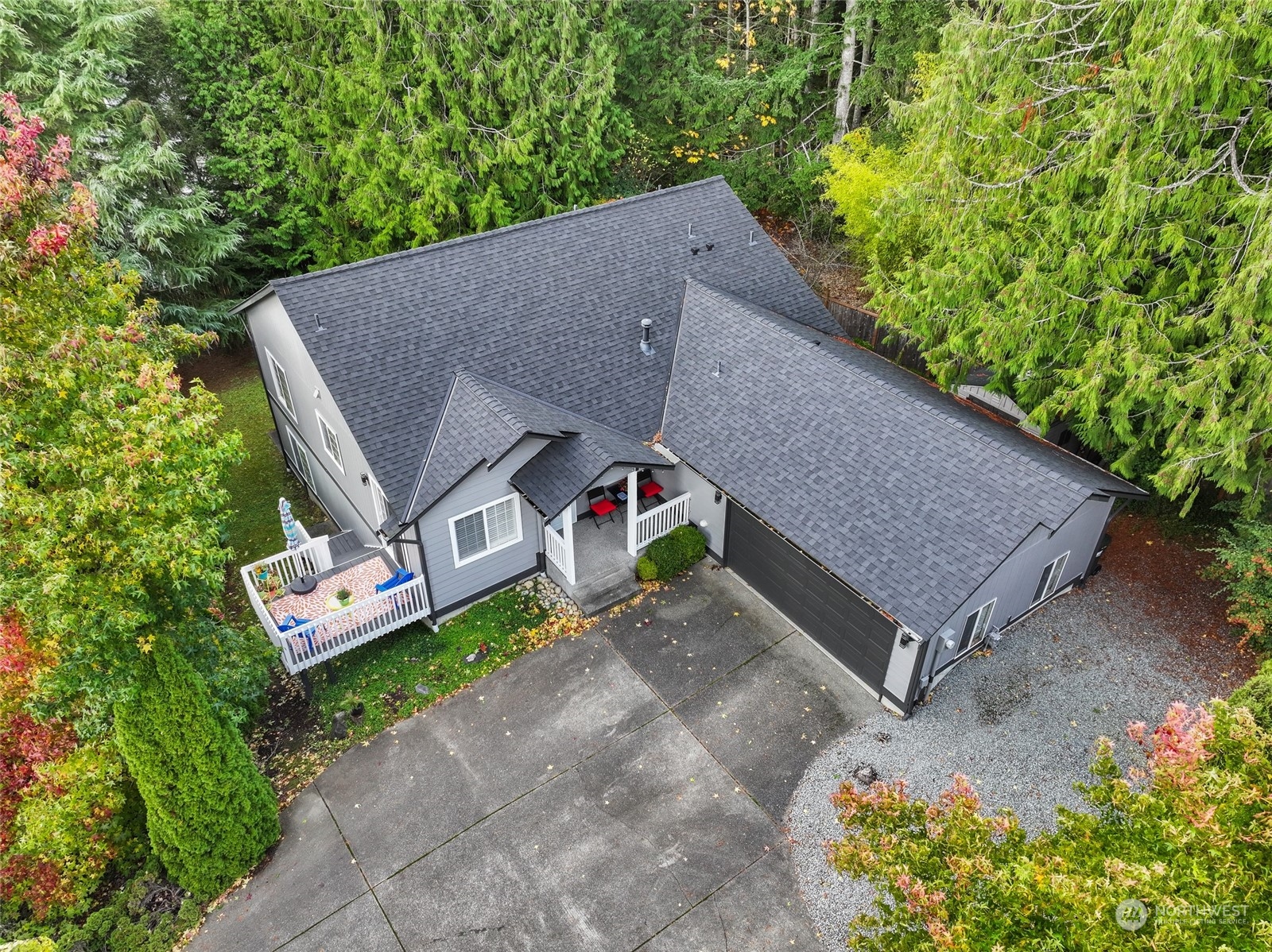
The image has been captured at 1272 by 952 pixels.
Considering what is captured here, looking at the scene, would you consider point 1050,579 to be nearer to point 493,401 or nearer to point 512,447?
point 512,447

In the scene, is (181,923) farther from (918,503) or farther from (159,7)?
(159,7)

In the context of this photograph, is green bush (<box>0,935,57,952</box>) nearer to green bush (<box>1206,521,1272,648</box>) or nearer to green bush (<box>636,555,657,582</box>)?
green bush (<box>636,555,657,582</box>)

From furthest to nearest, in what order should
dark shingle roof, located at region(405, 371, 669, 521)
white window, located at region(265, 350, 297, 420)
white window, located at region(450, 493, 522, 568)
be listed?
white window, located at region(265, 350, 297, 420) < white window, located at region(450, 493, 522, 568) < dark shingle roof, located at region(405, 371, 669, 521)

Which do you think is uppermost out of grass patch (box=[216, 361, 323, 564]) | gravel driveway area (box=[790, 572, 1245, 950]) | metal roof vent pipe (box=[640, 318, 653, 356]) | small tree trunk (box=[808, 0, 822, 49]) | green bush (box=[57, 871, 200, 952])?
small tree trunk (box=[808, 0, 822, 49])

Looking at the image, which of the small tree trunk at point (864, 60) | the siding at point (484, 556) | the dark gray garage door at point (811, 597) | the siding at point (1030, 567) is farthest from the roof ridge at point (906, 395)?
the small tree trunk at point (864, 60)

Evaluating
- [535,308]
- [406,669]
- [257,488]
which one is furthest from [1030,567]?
[257,488]

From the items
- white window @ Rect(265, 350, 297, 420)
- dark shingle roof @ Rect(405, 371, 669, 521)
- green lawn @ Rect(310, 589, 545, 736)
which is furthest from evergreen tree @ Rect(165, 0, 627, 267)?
green lawn @ Rect(310, 589, 545, 736)

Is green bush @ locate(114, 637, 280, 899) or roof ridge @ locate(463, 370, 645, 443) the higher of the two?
roof ridge @ locate(463, 370, 645, 443)
